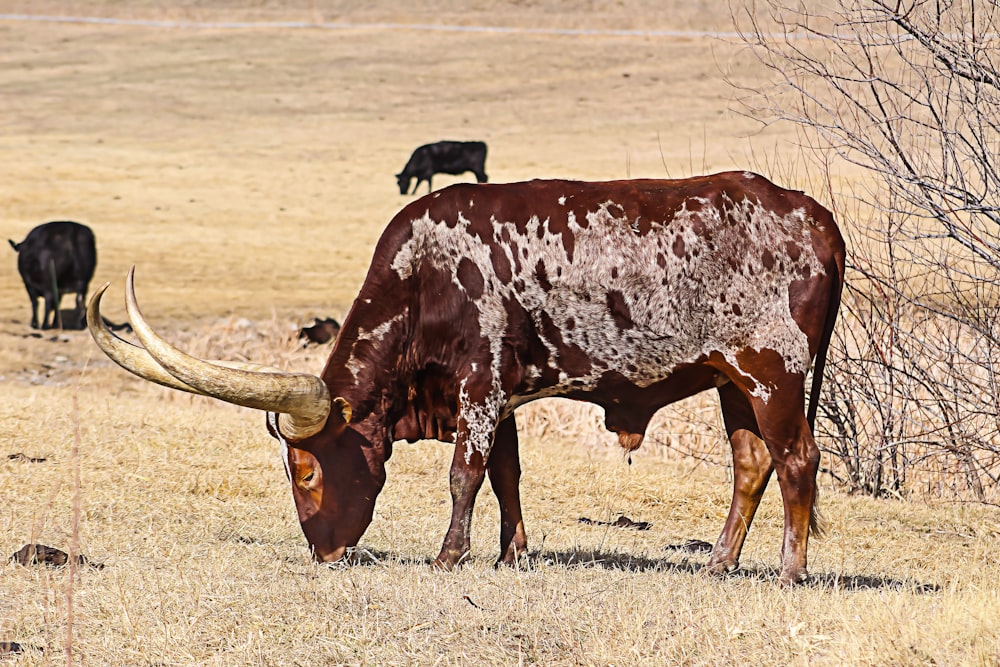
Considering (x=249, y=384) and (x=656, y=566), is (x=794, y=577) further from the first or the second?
(x=249, y=384)

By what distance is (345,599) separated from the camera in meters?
4.93

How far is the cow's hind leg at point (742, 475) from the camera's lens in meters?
6.16

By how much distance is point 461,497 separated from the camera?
5.74 meters

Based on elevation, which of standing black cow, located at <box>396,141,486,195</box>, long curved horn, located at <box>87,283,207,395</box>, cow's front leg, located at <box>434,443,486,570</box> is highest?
standing black cow, located at <box>396,141,486,195</box>

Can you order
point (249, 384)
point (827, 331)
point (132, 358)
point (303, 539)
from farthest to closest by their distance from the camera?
point (303, 539), point (827, 331), point (132, 358), point (249, 384)

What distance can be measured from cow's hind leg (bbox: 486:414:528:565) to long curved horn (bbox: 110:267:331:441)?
90cm

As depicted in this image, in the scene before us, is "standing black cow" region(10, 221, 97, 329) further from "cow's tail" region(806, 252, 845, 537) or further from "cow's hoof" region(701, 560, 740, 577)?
"cow's tail" region(806, 252, 845, 537)

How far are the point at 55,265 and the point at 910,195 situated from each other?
44.3ft

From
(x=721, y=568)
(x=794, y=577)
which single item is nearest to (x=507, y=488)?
(x=721, y=568)

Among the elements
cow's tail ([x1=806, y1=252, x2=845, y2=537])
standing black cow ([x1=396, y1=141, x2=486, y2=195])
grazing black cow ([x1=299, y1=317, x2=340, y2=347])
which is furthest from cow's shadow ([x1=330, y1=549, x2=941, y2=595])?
standing black cow ([x1=396, y1=141, x2=486, y2=195])

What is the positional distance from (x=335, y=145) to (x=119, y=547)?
105 feet

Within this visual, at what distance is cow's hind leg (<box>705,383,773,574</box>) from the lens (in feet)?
20.2

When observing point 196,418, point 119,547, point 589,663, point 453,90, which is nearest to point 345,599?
point 589,663

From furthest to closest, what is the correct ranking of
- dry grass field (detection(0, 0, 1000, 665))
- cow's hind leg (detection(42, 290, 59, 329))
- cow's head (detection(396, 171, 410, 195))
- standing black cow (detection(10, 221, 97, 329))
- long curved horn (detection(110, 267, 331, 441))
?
1. cow's head (detection(396, 171, 410, 195))
2. standing black cow (detection(10, 221, 97, 329))
3. cow's hind leg (detection(42, 290, 59, 329))
4. long curved horn (detection(110, 267, 331, 441))
5. dry grass field (detection(0, 0, 1000, 665))
